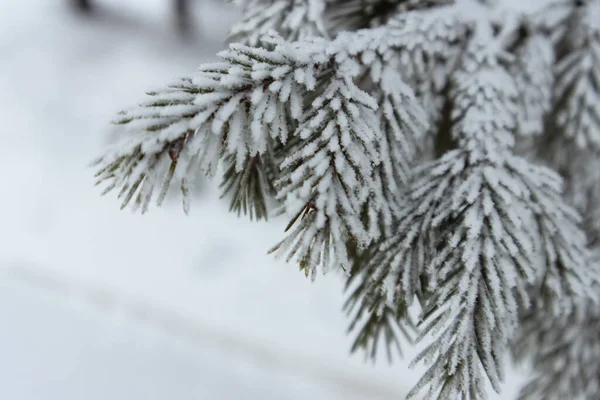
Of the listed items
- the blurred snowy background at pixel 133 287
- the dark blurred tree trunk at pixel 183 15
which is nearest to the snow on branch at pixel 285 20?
the blurred snowy background at pixel 133 287

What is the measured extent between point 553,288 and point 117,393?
292 centimetres

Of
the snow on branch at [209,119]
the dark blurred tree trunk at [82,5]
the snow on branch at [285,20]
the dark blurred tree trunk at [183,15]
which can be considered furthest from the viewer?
the dark blurred tree trunk at [82,5]

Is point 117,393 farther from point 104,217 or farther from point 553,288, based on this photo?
point 553,288

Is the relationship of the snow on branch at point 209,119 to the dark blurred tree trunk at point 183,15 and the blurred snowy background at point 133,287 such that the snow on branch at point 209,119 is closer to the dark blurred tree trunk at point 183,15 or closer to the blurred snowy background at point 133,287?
the blurred snowy background at point 133,287

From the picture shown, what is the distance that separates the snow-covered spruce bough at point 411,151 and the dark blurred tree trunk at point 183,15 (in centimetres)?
377

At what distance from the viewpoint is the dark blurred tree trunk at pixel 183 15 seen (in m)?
4.49

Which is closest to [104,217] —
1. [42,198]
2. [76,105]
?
[42,198]

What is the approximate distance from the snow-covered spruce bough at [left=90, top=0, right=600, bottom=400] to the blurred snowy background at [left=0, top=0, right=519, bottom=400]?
229 cm

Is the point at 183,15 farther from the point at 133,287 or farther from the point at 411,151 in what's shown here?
the point at 411,151

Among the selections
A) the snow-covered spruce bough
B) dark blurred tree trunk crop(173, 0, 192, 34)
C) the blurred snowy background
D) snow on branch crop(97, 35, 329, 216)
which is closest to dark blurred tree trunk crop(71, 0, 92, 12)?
the blurred snowy background

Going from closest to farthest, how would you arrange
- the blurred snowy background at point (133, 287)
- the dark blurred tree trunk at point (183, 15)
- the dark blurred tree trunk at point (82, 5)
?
1. the blurred snowy background at point (133, 287)
2. the dark blurred tree trunk at point (183, 15)
3. the dark blurred tree trunk at point (82, 5)

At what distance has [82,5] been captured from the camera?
16.5ft

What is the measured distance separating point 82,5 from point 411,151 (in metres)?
5.30

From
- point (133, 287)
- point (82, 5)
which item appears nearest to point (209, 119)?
point (133, 287)
